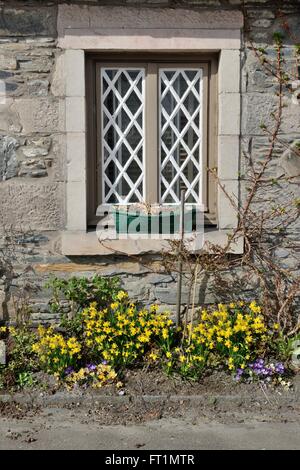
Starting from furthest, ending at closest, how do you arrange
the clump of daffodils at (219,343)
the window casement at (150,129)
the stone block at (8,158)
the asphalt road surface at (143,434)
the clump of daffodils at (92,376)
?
1. the window casement at (150,129)
2. the stone block at (8,158)
3. the clump of daffodils at (219,343)
4. the clump of daffodils at (92,376)
5. the asphalt road surface at (143,434)

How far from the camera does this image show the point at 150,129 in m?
5.66

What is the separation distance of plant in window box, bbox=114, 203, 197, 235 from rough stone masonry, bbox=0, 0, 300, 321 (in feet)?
1.02

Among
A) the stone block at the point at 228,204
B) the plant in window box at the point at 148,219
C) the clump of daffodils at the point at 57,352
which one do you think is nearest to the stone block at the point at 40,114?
the plant in window box at the point at 148,219

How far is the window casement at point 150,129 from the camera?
5629 millimetres

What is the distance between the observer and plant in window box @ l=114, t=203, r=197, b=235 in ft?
18.3

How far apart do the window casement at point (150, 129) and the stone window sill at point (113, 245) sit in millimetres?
244

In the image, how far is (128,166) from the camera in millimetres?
5758

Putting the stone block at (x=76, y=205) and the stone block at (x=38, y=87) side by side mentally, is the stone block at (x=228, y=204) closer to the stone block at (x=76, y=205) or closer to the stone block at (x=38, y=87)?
the stone block at (x=76, y=205)

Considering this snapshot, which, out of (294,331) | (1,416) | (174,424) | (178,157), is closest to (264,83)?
(178,157)

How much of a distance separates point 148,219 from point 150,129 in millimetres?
813

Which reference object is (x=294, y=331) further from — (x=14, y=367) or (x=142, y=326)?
(x=14, y=367)

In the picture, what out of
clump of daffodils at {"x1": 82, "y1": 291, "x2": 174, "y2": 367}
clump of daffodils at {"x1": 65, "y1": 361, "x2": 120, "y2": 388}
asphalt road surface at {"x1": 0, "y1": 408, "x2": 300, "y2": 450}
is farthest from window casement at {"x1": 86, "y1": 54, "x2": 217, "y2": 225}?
asphalt road surface at {"x1": 0, "y1": 408, "x2": 300, "y2": 450}

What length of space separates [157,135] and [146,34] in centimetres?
87

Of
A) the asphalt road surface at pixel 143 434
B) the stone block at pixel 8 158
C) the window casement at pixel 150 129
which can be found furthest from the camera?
the window casement at pixel 150 129
